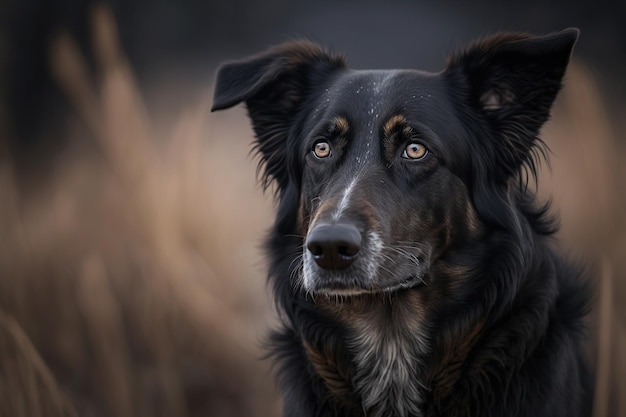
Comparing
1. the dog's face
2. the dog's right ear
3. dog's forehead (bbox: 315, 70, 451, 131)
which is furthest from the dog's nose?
the dog's right ear

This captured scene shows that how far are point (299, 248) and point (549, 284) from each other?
1254 millimetres

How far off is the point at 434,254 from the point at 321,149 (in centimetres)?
76

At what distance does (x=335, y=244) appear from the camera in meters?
2.93

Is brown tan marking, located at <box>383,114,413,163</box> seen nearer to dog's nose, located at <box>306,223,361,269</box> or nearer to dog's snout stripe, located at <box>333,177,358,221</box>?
dog's snout stripe, located at <box>333,177,358,221</box>

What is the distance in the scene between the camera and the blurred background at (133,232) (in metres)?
4.19

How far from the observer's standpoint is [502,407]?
321 centimetres

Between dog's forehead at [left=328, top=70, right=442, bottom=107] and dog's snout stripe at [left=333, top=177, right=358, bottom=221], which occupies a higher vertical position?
dog's forehead at [left=328, top=70, right=442, bottom=107]

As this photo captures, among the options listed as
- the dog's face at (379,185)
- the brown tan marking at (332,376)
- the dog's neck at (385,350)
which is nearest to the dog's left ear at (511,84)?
the dog's face at (379,185)

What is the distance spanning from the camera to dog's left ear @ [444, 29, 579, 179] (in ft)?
10.7

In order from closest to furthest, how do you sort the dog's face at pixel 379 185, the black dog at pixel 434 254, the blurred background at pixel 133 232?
the dog's face at pixel 379 185, the black dog at pixel 434 254, the blurred background at pixel 133 232

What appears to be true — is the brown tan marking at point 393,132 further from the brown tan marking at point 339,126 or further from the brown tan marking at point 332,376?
the brown tan marking at point 332,376

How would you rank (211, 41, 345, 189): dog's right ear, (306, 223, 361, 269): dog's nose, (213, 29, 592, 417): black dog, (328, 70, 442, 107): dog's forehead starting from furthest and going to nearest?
(211, 41, 345, 189): dog's right ear < (328, 70, 442, 107): dog's forehead < (213, 29, 592, 417): black dog < (306, 223, 361, 269): dog's nose

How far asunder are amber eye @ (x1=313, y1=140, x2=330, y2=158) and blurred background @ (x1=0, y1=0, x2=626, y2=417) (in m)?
0.77

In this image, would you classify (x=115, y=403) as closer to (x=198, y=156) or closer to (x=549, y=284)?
(x=198, y=156)
